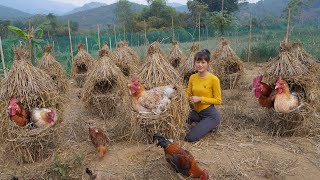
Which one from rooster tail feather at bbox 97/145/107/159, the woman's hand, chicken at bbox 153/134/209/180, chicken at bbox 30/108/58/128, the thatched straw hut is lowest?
rooster tail feather at bbox 97/145/107/159

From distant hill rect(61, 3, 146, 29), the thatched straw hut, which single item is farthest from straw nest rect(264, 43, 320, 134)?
distant hill rect(61, 3, 146, 29)

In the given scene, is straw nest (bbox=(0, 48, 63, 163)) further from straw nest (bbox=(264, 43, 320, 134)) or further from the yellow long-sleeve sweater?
straw nest (bbox=(264, 43, 320, 134))

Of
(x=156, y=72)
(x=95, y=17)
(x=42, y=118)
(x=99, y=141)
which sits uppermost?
(x=95, y=17)

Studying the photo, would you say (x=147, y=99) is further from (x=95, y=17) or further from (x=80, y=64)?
(x=95, y=17)

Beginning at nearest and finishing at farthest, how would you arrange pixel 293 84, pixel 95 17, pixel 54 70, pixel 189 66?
1. pixel 293 84
2. pixel 189 66
3. pixel 54 70
4. pixel 95 17

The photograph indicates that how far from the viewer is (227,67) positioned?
347 inches

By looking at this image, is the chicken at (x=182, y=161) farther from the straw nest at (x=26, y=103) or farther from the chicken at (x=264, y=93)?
the chicken at (x=264, y=93)

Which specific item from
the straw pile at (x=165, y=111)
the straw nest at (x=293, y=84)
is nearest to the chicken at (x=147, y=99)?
the straw pile at (x=165, y=111)

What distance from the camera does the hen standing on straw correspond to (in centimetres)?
459

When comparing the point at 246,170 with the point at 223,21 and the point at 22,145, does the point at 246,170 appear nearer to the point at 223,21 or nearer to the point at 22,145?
the point at 22,145

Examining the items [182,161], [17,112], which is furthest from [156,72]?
[17,112]

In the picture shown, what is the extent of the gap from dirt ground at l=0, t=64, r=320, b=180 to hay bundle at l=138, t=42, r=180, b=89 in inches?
38.8

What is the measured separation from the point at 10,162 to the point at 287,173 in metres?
3.74

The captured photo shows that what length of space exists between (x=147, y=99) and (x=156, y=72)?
62cm
